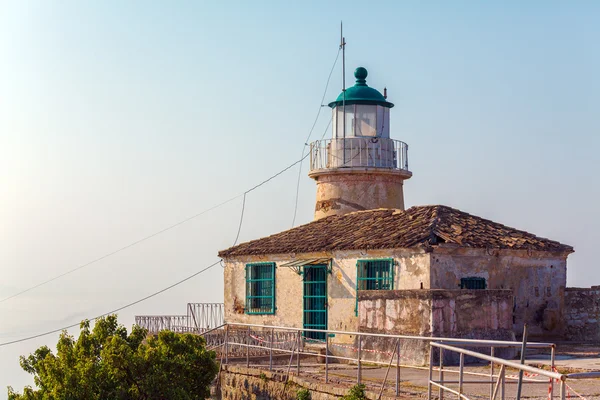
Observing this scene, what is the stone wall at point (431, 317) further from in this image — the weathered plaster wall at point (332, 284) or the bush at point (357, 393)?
the bush at point (357, 393)

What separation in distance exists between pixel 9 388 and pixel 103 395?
3154mm

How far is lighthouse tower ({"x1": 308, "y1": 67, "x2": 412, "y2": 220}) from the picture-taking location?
26578 mm

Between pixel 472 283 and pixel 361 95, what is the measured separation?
9.72 meters

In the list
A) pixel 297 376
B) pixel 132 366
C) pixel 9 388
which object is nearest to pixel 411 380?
pixel 297 376

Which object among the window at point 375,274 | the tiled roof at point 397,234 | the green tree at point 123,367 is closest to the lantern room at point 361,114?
the tiled roof at point 397,234

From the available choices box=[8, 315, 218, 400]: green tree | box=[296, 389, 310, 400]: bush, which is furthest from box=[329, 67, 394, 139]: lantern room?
box=[296, 389, 310, 400]: bush

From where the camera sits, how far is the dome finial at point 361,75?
27.4 metres

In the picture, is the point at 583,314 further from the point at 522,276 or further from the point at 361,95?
the point at 361,95

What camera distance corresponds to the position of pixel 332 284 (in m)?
20.9

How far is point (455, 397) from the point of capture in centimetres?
1192

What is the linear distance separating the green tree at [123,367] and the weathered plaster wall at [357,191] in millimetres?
11503

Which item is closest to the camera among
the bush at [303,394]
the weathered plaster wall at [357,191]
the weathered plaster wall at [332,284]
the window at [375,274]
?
the bush at [303,394]

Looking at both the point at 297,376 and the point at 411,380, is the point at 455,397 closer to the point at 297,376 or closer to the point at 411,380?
the point at 411,380

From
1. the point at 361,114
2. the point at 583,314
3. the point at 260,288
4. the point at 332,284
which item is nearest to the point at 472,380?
the point at 332,284
